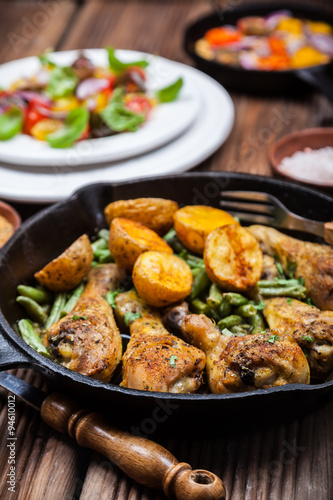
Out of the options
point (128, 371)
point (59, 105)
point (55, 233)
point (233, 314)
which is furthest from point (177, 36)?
point (128, 371)

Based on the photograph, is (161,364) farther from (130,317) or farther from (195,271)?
(195,271)

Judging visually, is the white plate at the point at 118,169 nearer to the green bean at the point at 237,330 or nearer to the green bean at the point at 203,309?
the green bean at the point at 203,309

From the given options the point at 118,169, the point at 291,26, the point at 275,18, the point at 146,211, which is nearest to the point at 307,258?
the point at 146,211

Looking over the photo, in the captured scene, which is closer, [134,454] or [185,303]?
[134,454]

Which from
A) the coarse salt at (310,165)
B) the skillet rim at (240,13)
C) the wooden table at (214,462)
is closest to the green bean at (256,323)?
the wooden table at (214,462)

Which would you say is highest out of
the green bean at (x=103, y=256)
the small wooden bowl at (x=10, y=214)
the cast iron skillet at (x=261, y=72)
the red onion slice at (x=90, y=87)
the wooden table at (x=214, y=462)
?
the small wooden bowl at (x=10, y=214)

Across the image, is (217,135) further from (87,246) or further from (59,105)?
(87,246)

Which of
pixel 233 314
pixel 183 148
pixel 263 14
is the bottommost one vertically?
pixel 263 14
